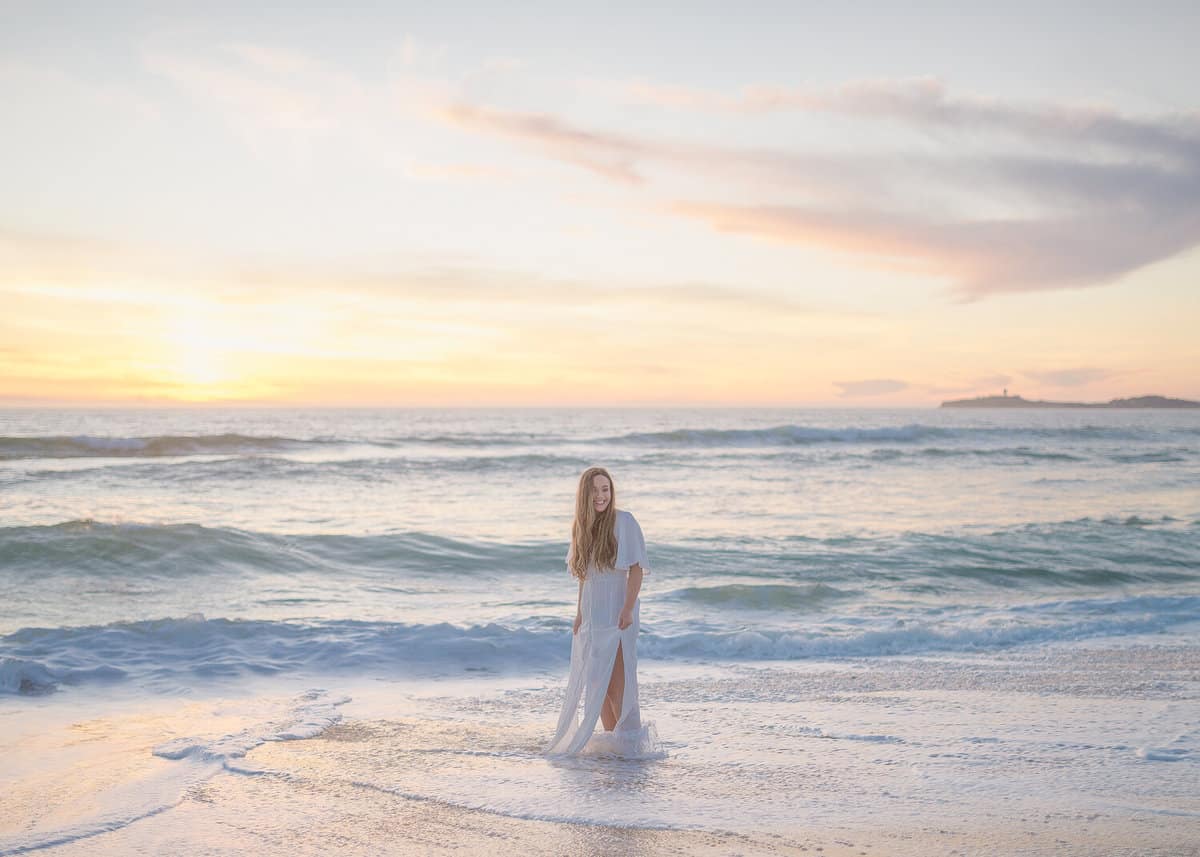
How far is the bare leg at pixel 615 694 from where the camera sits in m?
5.86

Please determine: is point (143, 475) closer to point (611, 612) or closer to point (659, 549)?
point (659, 549)

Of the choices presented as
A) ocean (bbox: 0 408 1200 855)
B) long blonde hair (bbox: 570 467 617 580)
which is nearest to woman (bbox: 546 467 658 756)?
long blonde hair (bbox: 570 467 617 580)

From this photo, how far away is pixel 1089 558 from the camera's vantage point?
50.6 feet

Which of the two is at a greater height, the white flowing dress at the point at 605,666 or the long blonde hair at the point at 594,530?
the long blonde hair at the point at 594,530

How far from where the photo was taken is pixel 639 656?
9156 mm

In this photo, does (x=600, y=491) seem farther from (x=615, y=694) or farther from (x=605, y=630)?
(x=615, y=694)

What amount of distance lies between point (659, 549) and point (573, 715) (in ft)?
32.8

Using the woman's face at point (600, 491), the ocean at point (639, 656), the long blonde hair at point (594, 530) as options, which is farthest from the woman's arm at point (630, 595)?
the ocean at point (639, 656)

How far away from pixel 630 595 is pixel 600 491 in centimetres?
67

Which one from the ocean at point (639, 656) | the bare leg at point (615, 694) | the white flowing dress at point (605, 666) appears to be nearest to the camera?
the ocean at point (639, 656)

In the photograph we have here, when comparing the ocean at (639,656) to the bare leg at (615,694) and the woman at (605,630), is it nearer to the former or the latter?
the woman at (605,630)

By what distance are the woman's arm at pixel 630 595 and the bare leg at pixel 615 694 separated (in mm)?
171

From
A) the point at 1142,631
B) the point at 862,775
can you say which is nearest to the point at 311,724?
the point at 862,775

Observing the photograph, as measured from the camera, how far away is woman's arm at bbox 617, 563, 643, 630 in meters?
5.74
